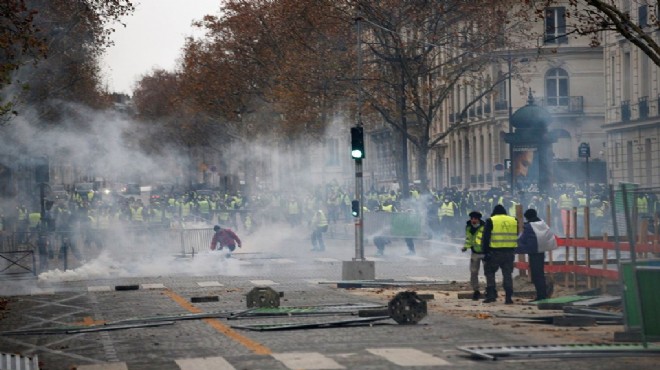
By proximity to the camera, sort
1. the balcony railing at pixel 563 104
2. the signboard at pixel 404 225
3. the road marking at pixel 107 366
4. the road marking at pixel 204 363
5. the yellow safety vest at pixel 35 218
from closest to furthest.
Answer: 1. the road marking at pixel 204 363
2. the road marking at pixel 107 366
3. the signboard at pixel 404 225
4. the yellow safety vest at pixel 35 218
5. the balcony railing at pixel 563 104

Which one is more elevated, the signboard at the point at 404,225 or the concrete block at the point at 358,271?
the signboard at the point at 404,225

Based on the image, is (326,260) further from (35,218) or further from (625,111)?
(625,111)

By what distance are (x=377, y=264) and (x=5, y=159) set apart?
22638mm

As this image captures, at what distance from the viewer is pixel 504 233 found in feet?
83.0

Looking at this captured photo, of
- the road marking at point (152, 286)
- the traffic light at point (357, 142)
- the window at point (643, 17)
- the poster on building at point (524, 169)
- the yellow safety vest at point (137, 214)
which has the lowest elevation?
the road marking at point (152, 286)

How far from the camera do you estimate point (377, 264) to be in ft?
A: 144

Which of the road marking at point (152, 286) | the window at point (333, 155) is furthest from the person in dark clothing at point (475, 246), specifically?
the window at point (333, 155)

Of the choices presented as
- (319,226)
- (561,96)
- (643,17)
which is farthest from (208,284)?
(561,96)

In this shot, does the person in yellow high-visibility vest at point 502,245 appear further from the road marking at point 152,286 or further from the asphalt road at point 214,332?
the road marking at point 152,286

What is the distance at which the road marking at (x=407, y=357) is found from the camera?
1537 cm

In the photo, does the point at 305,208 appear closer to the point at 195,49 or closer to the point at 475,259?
the point at 195,49

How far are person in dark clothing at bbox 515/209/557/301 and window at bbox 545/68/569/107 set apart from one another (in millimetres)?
61606

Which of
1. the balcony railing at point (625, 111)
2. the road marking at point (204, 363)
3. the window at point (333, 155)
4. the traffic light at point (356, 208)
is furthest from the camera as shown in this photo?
the window at point (333, 155)

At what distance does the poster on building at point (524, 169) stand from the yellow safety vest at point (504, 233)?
29198 mm
